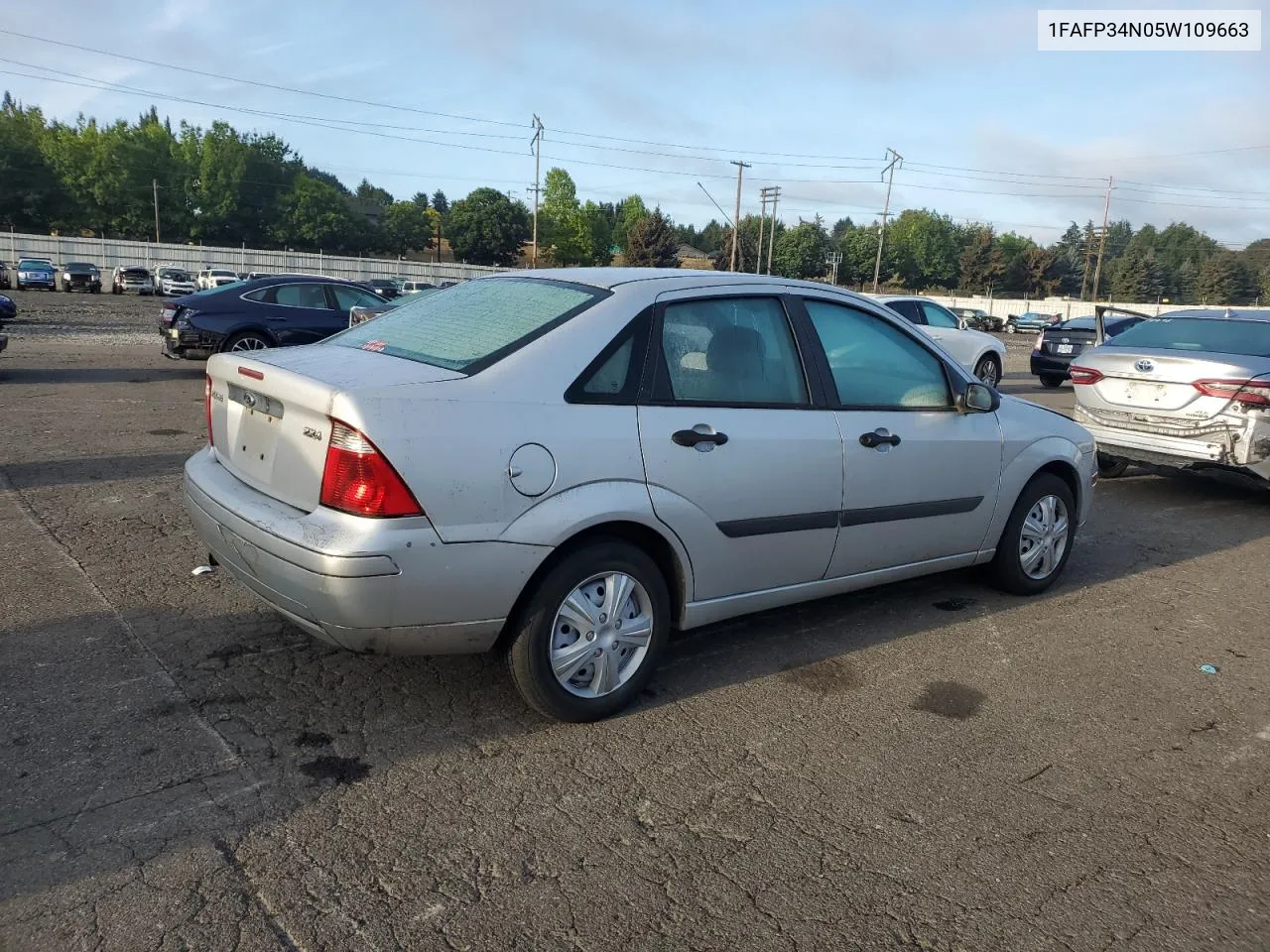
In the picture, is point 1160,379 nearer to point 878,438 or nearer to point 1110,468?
point 1110,468

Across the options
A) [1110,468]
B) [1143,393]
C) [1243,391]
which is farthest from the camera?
[1110,468]

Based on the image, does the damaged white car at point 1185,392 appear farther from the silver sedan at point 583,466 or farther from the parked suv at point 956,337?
the parked suv at point 956,337

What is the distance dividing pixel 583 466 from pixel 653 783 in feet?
3.68

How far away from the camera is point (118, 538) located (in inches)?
223

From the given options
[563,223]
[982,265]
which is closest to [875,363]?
[563,223]

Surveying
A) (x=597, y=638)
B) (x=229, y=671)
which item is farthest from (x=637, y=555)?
(x=229, y=671)

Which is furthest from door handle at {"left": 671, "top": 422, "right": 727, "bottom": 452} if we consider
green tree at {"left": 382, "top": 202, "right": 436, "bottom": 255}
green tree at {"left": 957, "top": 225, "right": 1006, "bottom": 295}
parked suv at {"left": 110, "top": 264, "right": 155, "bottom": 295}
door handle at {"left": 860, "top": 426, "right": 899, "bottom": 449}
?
green tree at {"left": 957, "top": 225, "right": 1006, "bottom": 295}

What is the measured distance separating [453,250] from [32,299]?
73.6 m

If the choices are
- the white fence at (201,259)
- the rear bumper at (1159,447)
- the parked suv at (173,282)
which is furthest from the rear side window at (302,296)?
the white fence at (201,259)

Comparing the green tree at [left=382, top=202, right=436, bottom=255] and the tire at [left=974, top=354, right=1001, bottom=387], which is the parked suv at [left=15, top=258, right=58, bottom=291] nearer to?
the tire at [left=974, top=354, right=1001, bottom=387]

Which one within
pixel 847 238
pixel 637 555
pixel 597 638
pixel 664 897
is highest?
pixel 847 238

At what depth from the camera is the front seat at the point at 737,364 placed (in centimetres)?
395

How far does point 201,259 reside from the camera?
60.4 meters

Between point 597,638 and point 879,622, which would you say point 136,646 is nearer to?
point 597,638
